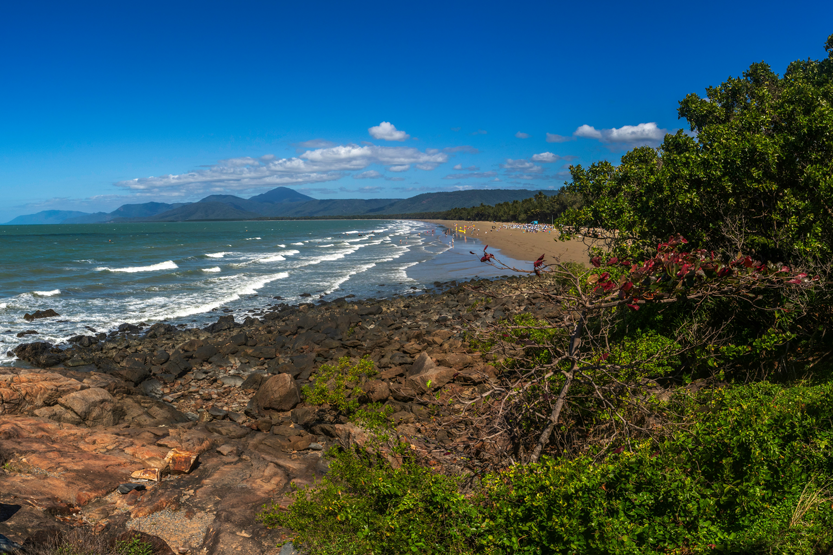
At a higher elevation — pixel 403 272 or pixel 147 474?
pixel 403 272

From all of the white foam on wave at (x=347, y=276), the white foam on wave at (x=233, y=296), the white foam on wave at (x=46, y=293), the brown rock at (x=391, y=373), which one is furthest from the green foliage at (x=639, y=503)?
the white foam on wave at (x=46, y=293)

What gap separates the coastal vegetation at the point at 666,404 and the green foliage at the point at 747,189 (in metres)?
0.04

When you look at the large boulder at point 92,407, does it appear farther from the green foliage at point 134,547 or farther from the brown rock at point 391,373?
the brown rock at point 391,373

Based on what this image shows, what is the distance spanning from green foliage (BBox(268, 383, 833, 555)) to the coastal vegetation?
0.07 ft

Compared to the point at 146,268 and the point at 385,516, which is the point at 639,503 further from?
the point at 146,268

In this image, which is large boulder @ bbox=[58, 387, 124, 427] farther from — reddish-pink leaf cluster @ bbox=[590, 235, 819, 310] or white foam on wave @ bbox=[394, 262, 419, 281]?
white foam on wave @ bbox=[394, 262, 419, 281]

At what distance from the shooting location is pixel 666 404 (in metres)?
6.53

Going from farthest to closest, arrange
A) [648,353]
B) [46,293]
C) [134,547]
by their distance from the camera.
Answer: [46,293] → [648,353] → [134,547]

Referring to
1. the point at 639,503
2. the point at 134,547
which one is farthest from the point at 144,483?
the point at 639,503

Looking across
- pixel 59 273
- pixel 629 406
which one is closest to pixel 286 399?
pixel 629 406

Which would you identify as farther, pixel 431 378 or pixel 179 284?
pixel 179 284

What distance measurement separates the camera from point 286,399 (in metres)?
11.2

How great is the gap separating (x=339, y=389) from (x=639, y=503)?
7160mm

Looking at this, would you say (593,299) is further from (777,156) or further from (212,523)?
(212,523)
